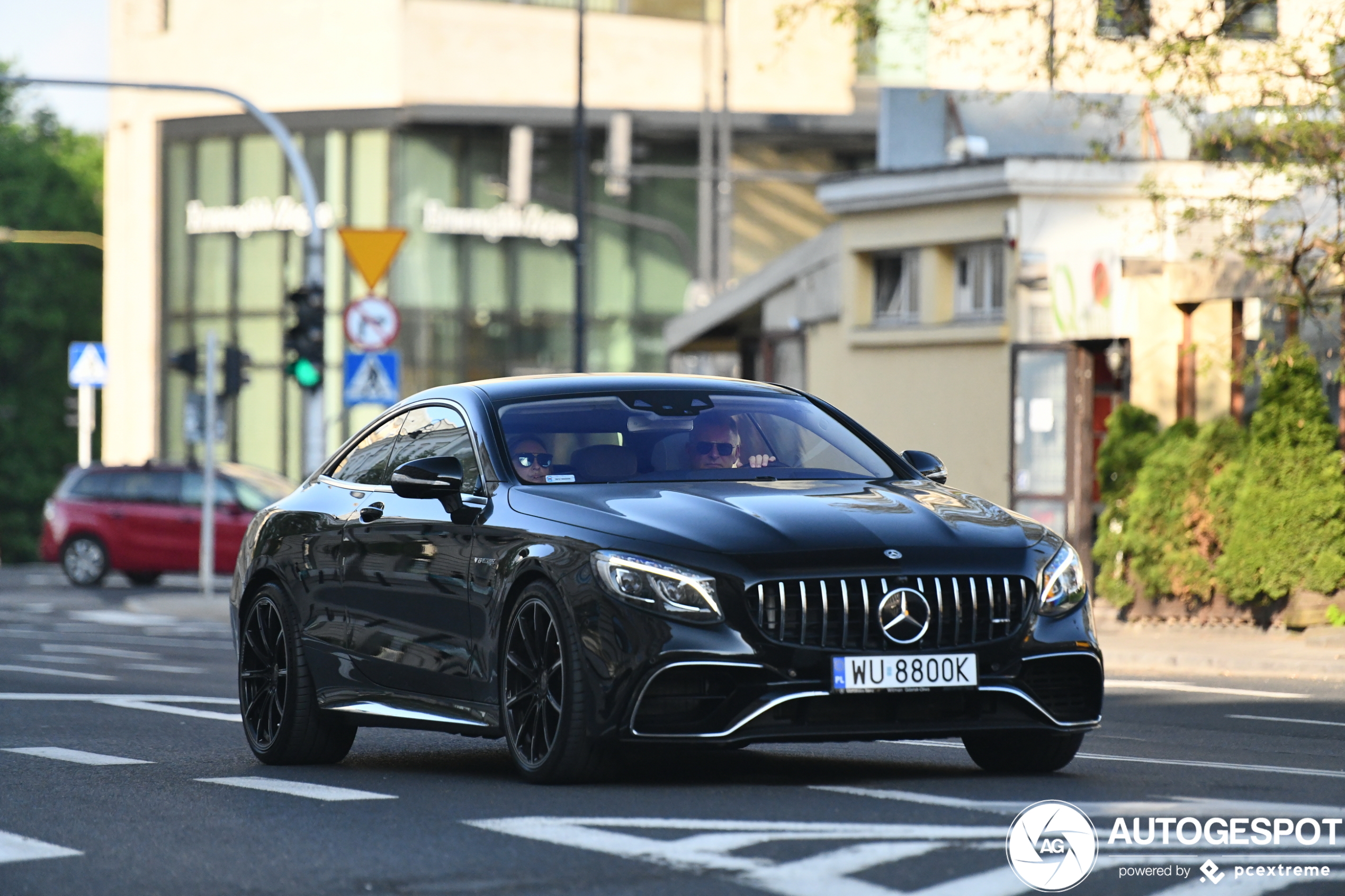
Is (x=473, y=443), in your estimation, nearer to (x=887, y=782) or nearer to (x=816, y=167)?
(x=887, y=782)

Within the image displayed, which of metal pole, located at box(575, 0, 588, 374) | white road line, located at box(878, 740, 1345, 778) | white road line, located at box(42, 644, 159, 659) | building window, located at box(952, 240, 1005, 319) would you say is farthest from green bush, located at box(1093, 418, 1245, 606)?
white road line, located at box(878, 740, 1345, 778)

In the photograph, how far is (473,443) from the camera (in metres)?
9.40

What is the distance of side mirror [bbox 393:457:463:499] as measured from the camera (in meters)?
9.09

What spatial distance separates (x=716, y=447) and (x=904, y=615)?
143 centimetres

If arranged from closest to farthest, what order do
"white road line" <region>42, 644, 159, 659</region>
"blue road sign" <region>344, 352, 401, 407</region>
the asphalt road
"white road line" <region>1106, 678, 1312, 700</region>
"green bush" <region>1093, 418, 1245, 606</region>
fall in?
1. the asphalt road
2. "white road line" <region>1106, 678, 1312, 700</region>
3. "white road line" <region>42, 644, 159, 659</region>
4. "green bush" <region>1093, 418, 1245, 606</region>
5. "blue road sign" <region>344, 352, 401, 407</region>

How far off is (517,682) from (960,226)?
795 inches

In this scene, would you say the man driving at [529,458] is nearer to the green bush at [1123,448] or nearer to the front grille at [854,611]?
the front grille at [854,611]

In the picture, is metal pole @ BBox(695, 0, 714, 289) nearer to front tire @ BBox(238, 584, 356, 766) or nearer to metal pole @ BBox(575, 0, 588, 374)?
metal pole @ BBox(575, 0, 588, 374)

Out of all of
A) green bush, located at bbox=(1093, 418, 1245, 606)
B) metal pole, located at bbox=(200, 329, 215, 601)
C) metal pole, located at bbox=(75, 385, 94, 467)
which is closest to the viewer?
green bush, located at bbox=(1093, 418, 1245, 606)

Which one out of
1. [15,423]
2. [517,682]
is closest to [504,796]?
[517,682]

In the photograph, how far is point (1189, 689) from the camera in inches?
615

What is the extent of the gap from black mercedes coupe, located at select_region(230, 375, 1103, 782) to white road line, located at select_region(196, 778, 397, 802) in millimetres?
492

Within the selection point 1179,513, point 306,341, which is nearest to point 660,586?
point 1179,513

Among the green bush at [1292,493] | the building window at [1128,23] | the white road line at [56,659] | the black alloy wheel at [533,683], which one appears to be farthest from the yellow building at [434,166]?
the black alloy wheel at [533,683]
